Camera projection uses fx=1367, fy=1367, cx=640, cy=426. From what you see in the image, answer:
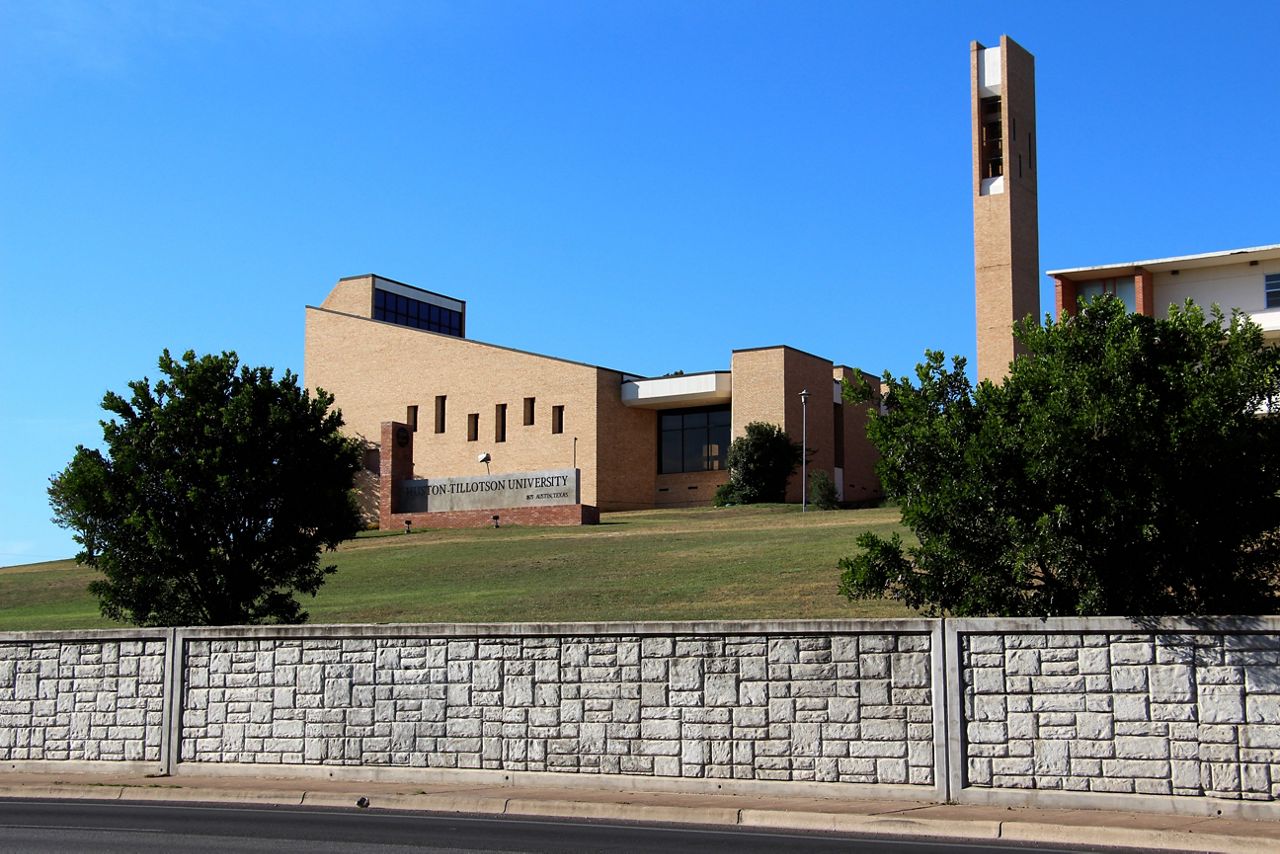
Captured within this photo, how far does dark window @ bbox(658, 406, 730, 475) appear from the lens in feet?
257

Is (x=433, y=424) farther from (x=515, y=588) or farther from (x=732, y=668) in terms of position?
(x=732, y=668)

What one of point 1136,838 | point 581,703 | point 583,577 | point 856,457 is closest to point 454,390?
point 856,457

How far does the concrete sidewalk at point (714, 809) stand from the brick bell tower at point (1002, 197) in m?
41.6

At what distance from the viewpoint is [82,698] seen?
1933cm

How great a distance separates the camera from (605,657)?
16016 mm

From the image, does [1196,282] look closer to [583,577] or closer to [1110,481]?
[583,577]

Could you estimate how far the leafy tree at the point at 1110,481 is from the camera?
592 inches

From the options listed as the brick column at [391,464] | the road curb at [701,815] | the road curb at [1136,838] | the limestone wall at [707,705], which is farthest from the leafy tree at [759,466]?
the road curb at [1136,838]

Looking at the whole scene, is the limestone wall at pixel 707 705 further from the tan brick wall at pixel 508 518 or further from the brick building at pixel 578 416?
the brick building at pixel 578 416

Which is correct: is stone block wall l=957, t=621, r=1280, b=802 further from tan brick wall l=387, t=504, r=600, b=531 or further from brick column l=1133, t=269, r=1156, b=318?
tan brick wall l=387, t=504, r=600, b=531

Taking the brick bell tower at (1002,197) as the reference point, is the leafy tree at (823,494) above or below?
below

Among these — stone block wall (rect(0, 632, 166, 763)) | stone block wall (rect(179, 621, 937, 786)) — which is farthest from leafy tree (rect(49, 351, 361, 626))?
stone block wall (rect(179, 621, 937, 786))

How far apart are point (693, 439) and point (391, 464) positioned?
59.4 ft

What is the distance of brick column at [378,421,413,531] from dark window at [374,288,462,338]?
23387mm
